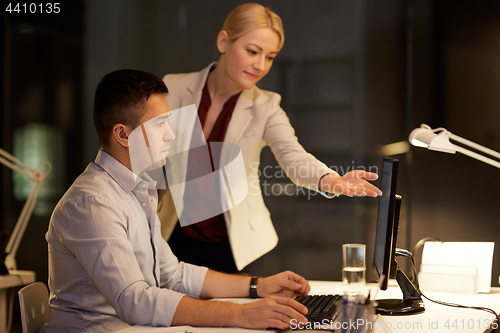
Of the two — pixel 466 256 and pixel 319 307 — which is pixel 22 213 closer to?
pixel 319 307

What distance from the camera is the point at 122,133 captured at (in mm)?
1280

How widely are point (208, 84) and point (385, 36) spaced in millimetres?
944

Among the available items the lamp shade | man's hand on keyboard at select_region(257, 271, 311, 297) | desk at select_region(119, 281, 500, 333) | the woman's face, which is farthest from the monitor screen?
the woman's face

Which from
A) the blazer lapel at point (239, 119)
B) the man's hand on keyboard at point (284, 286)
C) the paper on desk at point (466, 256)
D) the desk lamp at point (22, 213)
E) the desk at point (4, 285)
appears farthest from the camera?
the desk lamp at point (22, 213)

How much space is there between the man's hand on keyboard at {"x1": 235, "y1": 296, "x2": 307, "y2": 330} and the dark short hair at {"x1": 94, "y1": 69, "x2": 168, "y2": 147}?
617 mm

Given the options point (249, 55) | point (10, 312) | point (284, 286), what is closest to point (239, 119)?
point (249, 55)

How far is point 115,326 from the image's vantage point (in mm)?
1182

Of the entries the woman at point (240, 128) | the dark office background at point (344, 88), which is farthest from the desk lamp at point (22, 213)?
the woman at point (240, 128)

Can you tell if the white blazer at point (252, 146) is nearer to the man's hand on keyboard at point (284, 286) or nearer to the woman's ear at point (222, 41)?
the woman's ear at point (222, 41)

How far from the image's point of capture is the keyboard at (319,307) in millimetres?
1103

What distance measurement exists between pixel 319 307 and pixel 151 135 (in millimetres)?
688

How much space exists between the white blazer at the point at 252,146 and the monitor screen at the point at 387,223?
2.78 ft

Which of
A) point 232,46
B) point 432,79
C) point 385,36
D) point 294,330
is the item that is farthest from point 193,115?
point 294,330

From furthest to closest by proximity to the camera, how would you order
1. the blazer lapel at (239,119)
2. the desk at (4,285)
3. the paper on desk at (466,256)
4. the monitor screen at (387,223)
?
the blazer lapel at (239,119) → the desk at (4,285) → the paper on desk at (466,256) → the monitor screen at (387,223)
